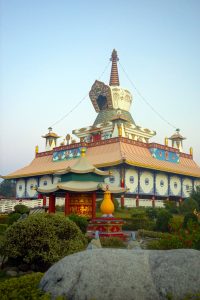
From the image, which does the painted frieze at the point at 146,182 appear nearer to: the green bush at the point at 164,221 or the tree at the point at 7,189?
the green bush at the point at 164,221

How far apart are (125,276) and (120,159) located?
34.7 meters

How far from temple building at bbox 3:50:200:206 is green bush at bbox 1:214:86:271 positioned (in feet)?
77.6

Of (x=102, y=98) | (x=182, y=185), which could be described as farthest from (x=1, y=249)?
(x=102, y=98)

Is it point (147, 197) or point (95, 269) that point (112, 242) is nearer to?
point (95, 269)

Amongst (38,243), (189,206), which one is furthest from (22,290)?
(189,206)

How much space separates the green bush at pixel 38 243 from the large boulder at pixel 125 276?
533cm

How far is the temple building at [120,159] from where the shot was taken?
43500 millimetres

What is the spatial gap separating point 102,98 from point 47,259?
166ft

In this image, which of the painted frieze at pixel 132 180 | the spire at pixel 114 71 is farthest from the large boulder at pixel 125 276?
the spire at pixel 114 71

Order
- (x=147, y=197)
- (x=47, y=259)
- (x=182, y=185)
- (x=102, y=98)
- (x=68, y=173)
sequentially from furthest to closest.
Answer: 1. (x=102, y=98)
2. (x=182, y=185)
3. (x=147, y=197)
4. (x=68, y=173)
5. (x=47, y=259)

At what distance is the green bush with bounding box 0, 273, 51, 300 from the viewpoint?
623 centimetres

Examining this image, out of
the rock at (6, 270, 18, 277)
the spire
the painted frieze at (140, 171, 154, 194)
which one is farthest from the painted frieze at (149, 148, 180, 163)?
the rock at (6, 270, 18, 277)

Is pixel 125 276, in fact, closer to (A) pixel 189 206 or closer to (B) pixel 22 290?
(B) pixel 22 290

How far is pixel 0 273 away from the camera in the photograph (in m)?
11.8
